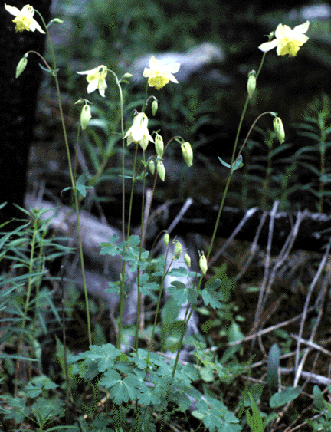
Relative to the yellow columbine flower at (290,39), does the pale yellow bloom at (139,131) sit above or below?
below

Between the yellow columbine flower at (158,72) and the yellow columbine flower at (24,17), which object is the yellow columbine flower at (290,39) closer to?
the yellow columbine flower at (158,72)

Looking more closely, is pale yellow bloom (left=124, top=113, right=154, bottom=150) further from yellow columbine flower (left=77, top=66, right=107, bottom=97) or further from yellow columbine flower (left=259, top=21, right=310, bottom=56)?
yellow columbine flower (left=259, top=21, right=310, bottom=56)

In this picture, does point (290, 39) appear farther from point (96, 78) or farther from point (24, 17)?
point (24, 17)

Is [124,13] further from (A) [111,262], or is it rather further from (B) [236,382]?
(B) [236,382]

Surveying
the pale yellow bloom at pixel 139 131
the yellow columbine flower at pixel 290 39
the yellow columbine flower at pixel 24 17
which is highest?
the yellow columbine flower at pixel 24 17

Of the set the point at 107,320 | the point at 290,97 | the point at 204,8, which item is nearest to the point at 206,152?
the point at 290,97

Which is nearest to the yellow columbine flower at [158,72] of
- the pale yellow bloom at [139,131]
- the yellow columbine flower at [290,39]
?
the pale yellow bloom at [139,131]

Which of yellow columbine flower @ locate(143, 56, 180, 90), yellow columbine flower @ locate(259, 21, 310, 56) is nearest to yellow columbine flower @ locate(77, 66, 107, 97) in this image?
yellow columbine flower @ locate(143, 56, 180, 90)

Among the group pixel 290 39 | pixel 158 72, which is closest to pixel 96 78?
pixel 158 72

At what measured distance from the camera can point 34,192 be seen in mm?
2596

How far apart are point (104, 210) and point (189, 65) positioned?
8.54 ft

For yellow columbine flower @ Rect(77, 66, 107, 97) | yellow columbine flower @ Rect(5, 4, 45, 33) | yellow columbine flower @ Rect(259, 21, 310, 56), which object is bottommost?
yellow columbine flower @ Rect(77, 66, 107, 97)

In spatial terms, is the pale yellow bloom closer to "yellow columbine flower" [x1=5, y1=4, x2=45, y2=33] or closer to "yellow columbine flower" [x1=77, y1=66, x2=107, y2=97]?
"yellow columbine flower" [x1=77, y1=66, x2=107, y2=97]

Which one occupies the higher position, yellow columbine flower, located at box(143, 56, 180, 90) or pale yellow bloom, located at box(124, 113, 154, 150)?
yellow columbine flower, located at box(143, 56, 180, 90)
